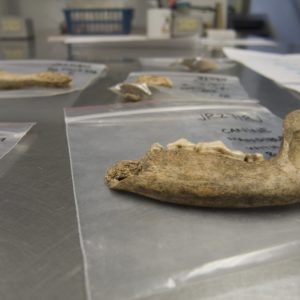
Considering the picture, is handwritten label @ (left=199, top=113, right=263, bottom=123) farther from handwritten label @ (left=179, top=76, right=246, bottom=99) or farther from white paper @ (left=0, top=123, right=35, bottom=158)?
white paper @ (left=0, top=123, right=35, bottom=158)

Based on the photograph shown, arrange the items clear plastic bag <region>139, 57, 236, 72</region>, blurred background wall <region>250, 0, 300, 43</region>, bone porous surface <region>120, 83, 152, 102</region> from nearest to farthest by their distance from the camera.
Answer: bone porous surface <region>120, 83, 152, 102</region>, clear plastic bag <region>139, 57, 236, 72</region>, blurred background wall <region>250, 0, 300, 43</region>

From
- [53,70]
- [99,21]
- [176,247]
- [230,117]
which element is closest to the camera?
[176,247]

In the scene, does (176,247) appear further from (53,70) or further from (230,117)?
(53,70)

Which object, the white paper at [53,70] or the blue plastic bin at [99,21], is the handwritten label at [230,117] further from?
the blue plastic bin at [99,21]

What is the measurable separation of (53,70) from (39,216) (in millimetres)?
762

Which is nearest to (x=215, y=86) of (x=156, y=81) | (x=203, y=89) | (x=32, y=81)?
(x=203, y=89)

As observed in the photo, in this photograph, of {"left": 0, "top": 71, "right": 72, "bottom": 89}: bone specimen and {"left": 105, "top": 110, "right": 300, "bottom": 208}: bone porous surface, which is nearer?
{"left": 105, "top": 110, "right": 300, "bottom": 208}: bone porous surface

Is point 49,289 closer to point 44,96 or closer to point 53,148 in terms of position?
point 53,148

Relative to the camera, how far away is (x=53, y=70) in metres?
1.03

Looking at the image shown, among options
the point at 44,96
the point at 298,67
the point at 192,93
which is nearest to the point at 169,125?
the point at 192,93

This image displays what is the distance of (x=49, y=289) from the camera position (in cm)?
27

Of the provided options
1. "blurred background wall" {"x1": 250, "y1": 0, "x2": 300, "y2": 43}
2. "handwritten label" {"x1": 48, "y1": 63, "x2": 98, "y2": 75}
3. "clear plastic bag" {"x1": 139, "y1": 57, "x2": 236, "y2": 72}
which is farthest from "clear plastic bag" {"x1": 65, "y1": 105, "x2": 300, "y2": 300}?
"blurred background wall" {"x1": 250, "y1": 0, "x2": 300, "y2": 43}

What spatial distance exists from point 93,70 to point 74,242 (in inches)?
31.4

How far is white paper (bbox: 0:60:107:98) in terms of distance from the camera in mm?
811
